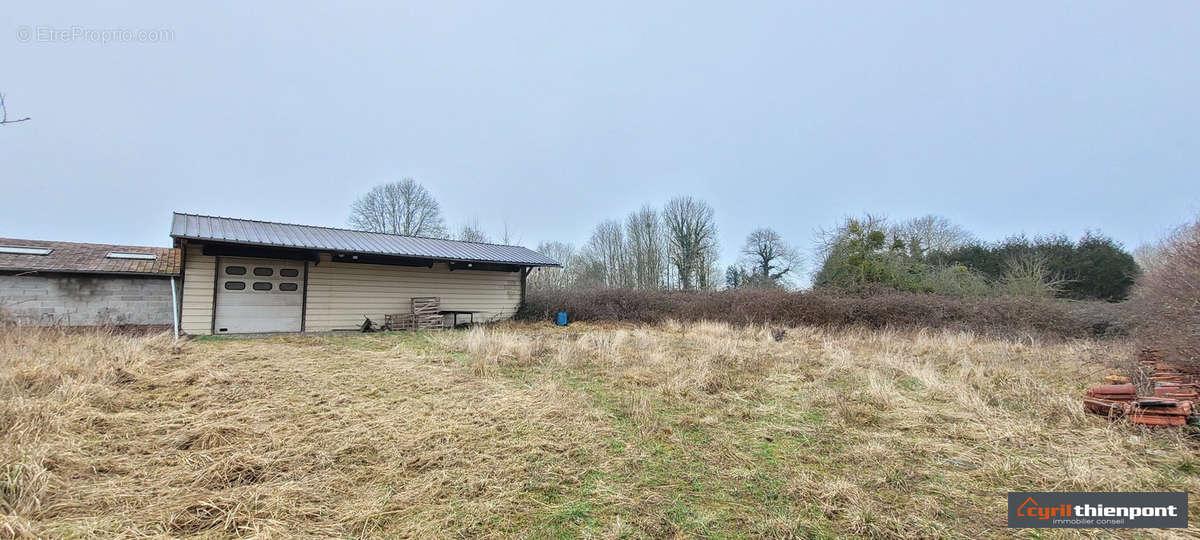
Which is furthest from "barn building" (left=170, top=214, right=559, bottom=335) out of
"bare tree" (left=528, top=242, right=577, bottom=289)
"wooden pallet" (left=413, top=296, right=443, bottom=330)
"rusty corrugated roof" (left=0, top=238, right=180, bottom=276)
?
"bare tree" (left=528, top=242, right=577, bottom=289)

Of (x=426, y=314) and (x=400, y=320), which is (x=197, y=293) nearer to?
(x=400, y=320)

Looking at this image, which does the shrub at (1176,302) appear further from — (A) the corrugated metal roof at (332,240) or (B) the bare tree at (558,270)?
(B) the bare tree at (558,270)

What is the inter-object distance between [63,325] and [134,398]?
797 cm

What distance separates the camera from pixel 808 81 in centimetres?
1717

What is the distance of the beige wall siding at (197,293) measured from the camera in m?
8.80

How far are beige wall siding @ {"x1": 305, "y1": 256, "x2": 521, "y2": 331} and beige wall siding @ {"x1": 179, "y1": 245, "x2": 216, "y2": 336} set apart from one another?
5.91ft

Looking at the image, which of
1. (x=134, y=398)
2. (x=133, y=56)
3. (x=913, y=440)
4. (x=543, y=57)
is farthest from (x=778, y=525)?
(x=543, y=57)

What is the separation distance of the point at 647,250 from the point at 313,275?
16.9m

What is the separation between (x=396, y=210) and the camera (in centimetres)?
2420

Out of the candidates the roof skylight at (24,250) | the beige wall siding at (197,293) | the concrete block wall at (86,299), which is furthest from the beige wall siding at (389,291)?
the roof skylight at (24,250)

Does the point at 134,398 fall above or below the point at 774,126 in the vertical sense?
below

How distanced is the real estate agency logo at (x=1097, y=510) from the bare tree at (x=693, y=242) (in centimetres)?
2043

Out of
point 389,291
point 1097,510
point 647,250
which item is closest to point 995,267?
point 647,250

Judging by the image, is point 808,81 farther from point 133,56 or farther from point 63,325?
point 63,325
